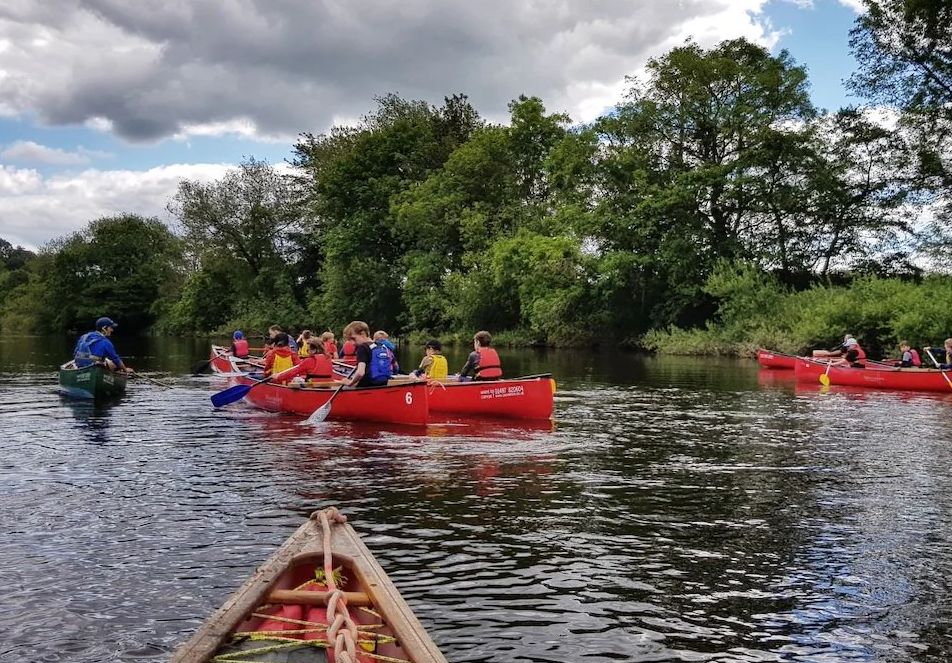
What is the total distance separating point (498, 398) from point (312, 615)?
10.6m

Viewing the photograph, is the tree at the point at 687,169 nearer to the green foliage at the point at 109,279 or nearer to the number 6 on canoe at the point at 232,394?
the number 6 on canoe at the point at 232,394

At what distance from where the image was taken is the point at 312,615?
4.44m

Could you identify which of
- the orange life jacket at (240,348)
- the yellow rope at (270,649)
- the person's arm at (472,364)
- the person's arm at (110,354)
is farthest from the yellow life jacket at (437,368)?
the yellow rope at (270,649)

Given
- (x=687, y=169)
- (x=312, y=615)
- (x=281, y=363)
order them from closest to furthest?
(x=312, y=615), (x=281, y=363), (x=687, y=169)

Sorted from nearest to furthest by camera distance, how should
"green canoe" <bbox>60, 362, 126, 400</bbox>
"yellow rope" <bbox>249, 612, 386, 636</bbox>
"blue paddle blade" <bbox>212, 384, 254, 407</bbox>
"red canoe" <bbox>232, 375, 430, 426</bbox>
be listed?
"yellow rope" <bbox>249, 612, 386, 636</bbox>, "red canoe" <bbox>232, 375, 430, 426</bbox>, "blue paddle blade" <bbox>212, 384, 254, 407</bbox>, "green canoe" <bbox>60, 362, 126, 400</bbox>

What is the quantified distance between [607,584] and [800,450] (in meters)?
6.94

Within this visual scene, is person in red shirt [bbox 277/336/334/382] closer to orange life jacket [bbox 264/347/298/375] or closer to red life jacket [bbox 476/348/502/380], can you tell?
orange life jacket [bbox 264/347/298/375]

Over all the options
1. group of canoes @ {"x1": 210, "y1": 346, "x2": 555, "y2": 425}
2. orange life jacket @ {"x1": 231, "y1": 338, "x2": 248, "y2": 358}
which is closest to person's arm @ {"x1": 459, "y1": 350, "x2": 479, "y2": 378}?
group of canoes @ {"x1": 210, "y1": 346, "x2": 555, "y2": 425}

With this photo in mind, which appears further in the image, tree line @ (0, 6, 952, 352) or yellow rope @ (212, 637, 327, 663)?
tree line @ (0, 6, 952, 352)

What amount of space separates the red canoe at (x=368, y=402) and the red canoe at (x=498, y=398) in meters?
1.30

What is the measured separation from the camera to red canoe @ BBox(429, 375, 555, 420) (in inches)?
576

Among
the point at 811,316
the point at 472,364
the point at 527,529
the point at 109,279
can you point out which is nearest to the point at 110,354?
the point at 472,364

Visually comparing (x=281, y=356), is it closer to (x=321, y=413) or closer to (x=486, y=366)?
(x=321, y=413)

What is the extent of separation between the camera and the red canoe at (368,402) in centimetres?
1352
